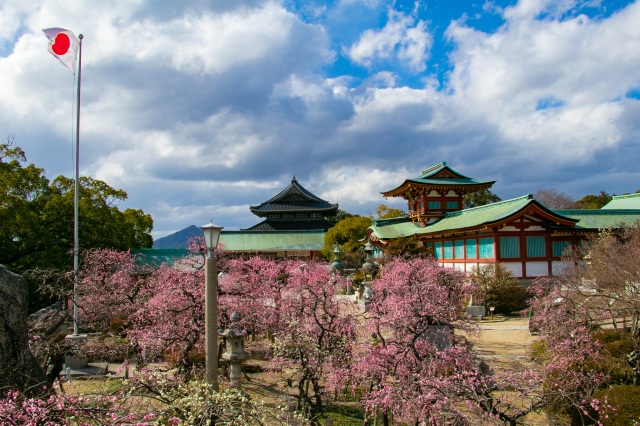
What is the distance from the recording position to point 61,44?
15.4 m

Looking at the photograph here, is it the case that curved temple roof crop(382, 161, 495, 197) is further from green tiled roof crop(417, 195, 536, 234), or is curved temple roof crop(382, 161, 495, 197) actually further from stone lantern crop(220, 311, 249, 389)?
stone lantern crop(220, 311, 249, 389)

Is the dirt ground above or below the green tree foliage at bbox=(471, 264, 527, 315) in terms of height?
below

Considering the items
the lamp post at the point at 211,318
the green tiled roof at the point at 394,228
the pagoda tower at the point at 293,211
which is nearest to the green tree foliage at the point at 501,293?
the green tiled roof at the point at 394,228

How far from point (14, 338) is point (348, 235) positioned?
112 feet

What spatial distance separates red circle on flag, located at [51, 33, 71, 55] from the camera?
15.3 metres

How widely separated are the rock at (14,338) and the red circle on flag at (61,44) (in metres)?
11.8

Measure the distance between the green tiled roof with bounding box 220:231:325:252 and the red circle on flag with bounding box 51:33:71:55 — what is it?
29.1 m

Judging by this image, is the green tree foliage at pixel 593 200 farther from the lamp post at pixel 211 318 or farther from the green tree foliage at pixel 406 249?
the lamp post at pixel 211 318

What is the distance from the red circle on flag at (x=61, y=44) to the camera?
15.3 m

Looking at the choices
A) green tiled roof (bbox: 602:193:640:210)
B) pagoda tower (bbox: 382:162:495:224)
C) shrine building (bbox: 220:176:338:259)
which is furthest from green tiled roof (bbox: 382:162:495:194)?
shrine building (bbox: 220:176:338:259)

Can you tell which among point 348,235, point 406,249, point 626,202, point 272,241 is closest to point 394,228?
point 406,249

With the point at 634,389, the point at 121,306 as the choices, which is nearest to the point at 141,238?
the point at 121,306

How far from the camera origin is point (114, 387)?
10.5m

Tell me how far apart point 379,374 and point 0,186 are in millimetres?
18400
